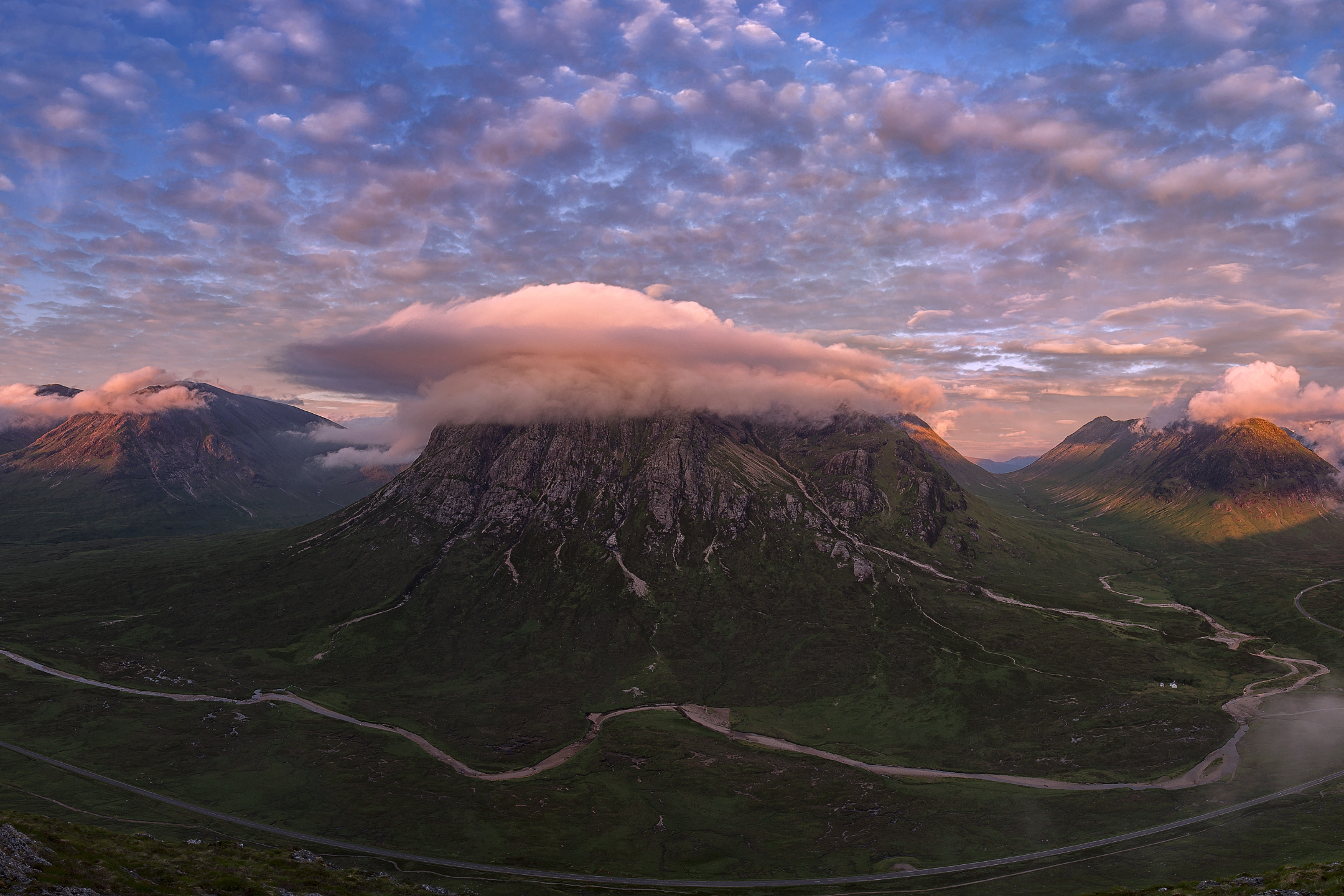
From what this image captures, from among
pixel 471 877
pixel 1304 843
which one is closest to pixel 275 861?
pixel 471 877

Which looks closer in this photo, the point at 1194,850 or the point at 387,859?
the point at 1194,850

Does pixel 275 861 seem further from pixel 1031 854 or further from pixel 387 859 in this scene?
pixel 1031 854

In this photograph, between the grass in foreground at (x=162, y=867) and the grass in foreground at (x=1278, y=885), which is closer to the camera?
the grass in foreground at (x=162, y=867)

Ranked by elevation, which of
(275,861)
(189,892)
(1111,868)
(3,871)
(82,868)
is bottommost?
(1111,868)

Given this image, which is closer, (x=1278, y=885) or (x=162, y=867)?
(x=162, y=867)

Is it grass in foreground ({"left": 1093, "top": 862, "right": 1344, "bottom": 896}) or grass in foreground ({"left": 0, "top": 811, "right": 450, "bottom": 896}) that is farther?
grass in foreground ({"left": 1093, "top": 862, "right": 1344, "bottom": 896})

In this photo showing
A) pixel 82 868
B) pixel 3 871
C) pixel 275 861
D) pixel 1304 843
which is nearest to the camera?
pixel 3 871

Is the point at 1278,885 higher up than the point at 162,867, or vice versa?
the point at 162,867

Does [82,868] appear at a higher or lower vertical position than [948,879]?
higher

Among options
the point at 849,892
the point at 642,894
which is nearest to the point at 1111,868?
the point at 849,892

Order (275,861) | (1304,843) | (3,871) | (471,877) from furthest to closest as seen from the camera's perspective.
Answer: (471,877) → (1304,843) → (275,861) → (3,871)
